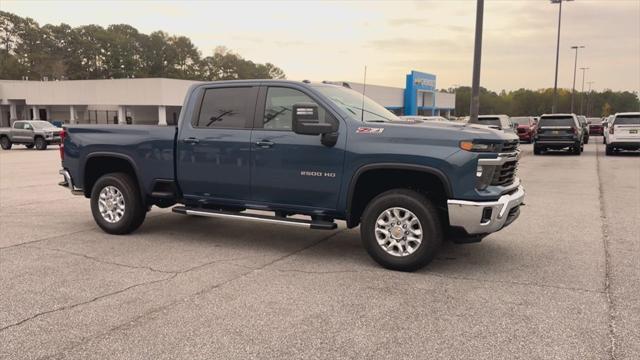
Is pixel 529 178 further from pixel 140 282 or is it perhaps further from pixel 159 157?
pixel 140 282

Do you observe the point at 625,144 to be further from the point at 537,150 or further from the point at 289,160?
the point at 289,160

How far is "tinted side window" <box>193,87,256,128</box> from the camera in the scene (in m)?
6.41

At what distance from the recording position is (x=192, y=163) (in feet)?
21.6

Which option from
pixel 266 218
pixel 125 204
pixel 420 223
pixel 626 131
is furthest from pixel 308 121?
pixel 626 131

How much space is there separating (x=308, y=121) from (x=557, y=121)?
1932 centimetres

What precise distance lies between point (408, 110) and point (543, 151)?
44.2 m

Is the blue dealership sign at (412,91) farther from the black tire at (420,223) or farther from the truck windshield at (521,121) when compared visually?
the black tire at (420,223)

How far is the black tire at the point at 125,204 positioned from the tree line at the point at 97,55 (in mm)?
104478

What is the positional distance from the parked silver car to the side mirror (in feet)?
90.7

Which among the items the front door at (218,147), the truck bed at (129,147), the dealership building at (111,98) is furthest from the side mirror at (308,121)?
the dealership building at (111,98)

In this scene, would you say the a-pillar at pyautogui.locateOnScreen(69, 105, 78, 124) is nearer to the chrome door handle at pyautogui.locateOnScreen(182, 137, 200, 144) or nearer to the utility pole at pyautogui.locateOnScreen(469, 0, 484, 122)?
the utility pole at pyautogui.locateOnScreen(469, 0, 484, 122)

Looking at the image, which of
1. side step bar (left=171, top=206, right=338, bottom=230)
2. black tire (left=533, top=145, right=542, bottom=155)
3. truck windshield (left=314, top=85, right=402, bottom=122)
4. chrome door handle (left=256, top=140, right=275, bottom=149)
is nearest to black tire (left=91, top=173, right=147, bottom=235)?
side step bar (left=171, top=206, right=338, bottom=230)

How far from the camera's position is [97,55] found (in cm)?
11569

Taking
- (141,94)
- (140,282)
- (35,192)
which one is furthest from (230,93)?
(141,94)
